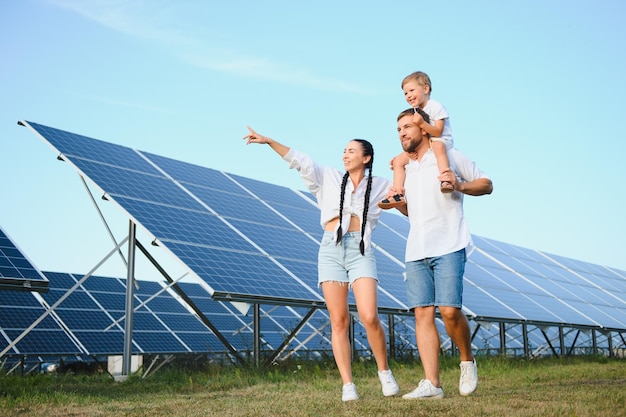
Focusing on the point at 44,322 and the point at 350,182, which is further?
the point at 44,322

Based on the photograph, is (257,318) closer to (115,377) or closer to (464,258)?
(115,377)

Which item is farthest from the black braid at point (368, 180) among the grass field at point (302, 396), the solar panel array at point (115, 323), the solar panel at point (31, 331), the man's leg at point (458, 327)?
the solar panel at point (31, 331)

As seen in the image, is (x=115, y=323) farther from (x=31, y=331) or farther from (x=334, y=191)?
(x=334, y=191)

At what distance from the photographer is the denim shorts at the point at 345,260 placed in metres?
5.80

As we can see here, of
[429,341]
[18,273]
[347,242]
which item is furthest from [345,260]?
[18,273]

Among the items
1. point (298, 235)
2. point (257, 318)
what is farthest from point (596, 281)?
point (257, 318)

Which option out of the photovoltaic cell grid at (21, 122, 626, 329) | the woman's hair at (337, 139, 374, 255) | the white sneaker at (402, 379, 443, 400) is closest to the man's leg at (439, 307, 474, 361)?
the white sneaker at (402, 379, 443, 400)

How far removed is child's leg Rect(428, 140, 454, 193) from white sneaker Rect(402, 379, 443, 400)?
130 cm

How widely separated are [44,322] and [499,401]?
42.5ft

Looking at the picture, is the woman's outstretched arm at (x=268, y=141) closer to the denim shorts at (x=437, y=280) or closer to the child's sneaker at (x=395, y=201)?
the child's sneaker at (x=395, y=201)

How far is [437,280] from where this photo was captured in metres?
5.47

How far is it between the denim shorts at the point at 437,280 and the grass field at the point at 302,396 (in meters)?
0.65

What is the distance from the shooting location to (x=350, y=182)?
6039mm

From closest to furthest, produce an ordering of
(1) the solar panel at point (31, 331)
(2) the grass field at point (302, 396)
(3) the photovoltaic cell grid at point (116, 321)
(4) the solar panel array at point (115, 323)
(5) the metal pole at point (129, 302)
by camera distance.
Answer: (2) the grass field at point (302, 396) → (5) the metal pole at point (129, 302) → (1) the solar panel at point (31, 331) → (4) the solar panel array at point (115, 323) → (3) the photovoltaic cell grid at point (116, 321)
